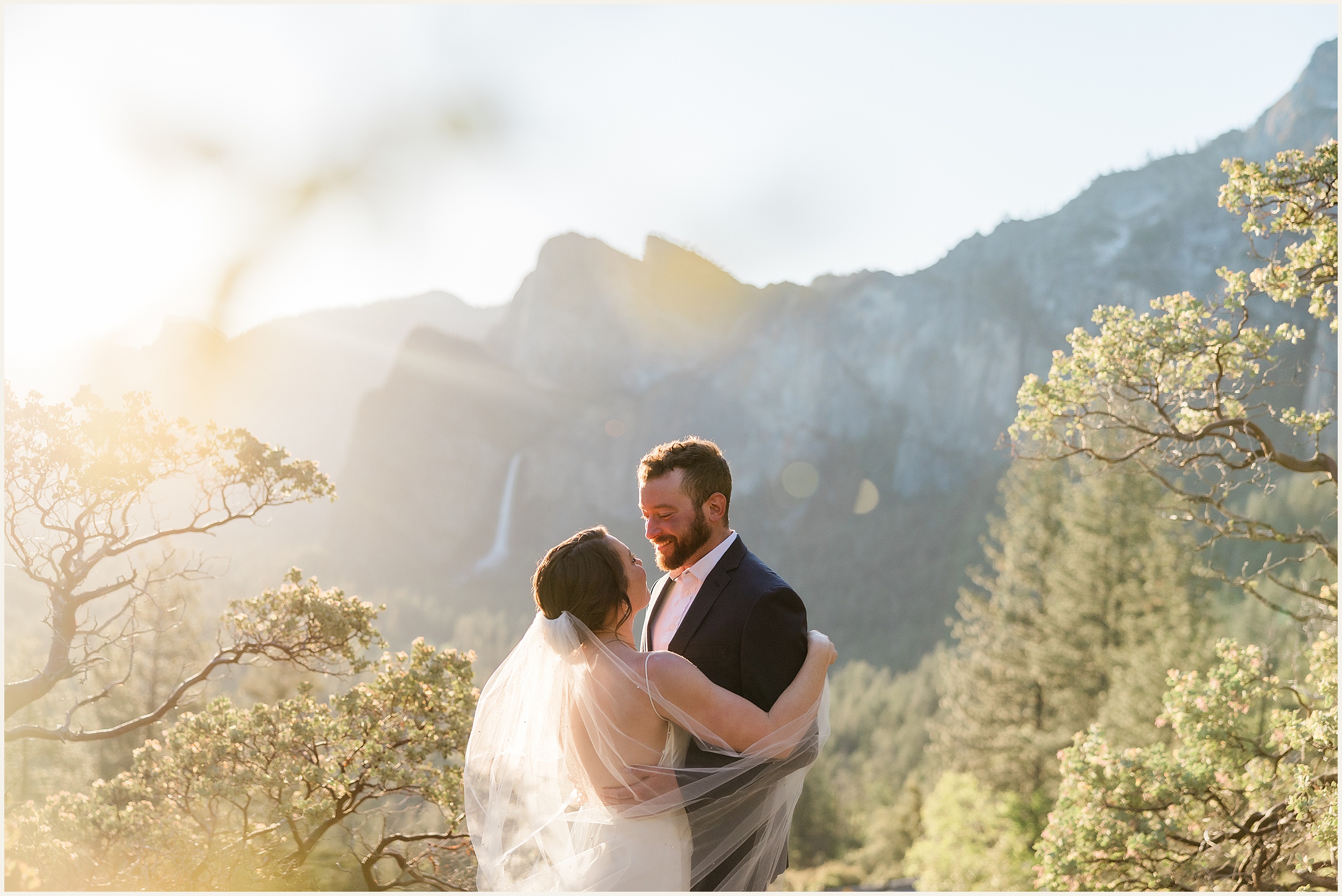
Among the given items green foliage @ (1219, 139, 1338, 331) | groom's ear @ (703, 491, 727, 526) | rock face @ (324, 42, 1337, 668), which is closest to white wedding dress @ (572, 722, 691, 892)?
groom's ear @ (703, 491, 727, 526)

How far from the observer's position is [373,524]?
9719 centimetres

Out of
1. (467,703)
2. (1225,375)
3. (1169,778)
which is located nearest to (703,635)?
(467,703)

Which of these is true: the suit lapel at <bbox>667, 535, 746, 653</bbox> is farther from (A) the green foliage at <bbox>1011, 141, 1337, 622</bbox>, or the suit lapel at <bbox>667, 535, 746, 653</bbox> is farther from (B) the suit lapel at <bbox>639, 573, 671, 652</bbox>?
(A) the green foliage at <bbox>1011, 141, 1337, 622</bbox>

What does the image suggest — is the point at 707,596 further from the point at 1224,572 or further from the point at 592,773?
the point at 1224,572

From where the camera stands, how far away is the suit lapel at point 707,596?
3.75 meters

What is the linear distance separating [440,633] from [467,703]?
238 ft

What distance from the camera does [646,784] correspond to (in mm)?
3660

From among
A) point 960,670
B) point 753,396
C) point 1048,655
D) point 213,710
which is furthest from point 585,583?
point 753,396

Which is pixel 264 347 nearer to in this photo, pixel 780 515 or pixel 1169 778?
pixel 780 515

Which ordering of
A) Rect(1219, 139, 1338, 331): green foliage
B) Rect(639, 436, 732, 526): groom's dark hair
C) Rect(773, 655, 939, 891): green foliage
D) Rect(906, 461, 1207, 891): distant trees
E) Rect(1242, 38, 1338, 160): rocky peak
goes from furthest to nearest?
Rect(1242, 38, 1338, 160): rocky peak < Rect(773, 655, 939, 891): green foliage < Rect(906, 461, 1207, 891): distant trees < Rect(1219, 139, 1338, 331): green foliage < Rect(639, 436, 732, 526): groom's dark hair

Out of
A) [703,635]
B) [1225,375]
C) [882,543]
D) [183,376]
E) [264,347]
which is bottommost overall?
[882,543]

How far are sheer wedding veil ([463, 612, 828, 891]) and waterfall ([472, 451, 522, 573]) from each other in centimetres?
9485

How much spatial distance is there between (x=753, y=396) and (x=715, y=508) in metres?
94.9

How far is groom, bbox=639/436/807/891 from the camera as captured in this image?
3.63m
